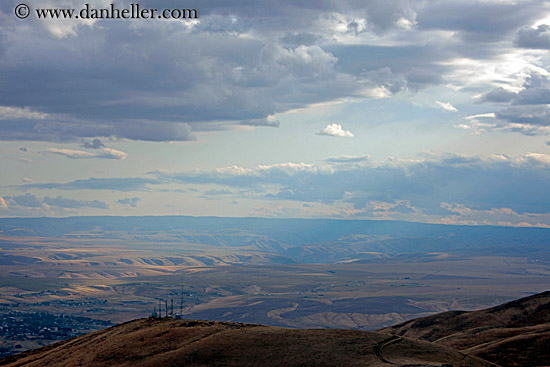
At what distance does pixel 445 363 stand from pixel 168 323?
44030 millimetres

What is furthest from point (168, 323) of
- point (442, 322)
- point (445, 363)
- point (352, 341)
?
point (442, 322)

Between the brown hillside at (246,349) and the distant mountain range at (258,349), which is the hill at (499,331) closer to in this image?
the distant mountain range at (258,349)

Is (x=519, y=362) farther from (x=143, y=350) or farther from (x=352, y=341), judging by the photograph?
(x=143, y=350)

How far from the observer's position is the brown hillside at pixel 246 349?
217 feet

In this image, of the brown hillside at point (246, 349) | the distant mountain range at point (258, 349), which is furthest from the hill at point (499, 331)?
the brown hillside at point (246, 349)

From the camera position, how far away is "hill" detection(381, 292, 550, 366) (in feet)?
276

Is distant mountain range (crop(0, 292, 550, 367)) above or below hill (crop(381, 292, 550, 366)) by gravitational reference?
above

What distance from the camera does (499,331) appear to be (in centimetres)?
11300

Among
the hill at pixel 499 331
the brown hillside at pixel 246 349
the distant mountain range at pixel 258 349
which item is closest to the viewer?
the brown hillside at pixel 246 349

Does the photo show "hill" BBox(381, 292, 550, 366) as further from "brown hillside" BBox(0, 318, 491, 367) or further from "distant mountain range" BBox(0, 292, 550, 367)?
"brown hillside" BBox(0, 318, 491, 367)

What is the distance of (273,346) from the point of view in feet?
233

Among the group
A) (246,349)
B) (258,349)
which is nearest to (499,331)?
(258,349)

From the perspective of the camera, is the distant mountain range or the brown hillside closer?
the brown hillside

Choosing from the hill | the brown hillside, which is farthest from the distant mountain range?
the hill
